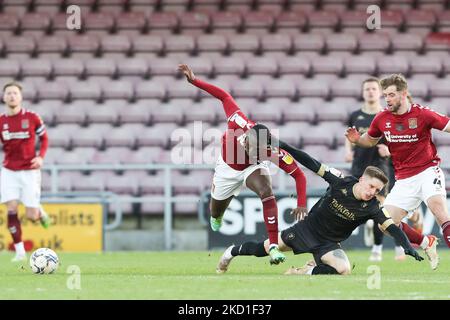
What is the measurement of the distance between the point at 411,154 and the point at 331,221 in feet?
3.19

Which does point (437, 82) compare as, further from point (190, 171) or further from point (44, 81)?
point (44, 81)

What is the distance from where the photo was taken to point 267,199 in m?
9.31

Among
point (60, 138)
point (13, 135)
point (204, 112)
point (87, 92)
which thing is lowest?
point (60, 138)

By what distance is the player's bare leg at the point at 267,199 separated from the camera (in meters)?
9.12

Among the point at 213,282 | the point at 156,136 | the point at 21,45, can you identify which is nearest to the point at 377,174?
the point at 213,282

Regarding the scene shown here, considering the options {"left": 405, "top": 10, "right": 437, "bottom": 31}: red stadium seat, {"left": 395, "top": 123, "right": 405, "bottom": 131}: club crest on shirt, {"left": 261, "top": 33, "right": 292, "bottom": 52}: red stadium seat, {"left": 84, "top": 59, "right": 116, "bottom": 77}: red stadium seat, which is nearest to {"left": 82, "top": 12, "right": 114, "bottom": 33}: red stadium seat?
{"left": 84, "top": 59, "right": 116, "bottom": 77}: red stadium seat

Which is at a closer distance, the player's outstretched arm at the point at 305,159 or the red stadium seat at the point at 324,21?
the player's outstretched arm at the point at 305,159

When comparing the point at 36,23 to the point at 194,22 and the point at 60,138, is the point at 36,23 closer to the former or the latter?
the point at 194,22

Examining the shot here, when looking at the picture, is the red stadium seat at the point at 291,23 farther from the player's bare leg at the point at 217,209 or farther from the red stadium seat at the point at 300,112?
the player's bare leg at the point at 217,209

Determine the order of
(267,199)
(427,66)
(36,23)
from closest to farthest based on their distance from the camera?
1. (267,199)
2. (427,66)
3. (36,23)

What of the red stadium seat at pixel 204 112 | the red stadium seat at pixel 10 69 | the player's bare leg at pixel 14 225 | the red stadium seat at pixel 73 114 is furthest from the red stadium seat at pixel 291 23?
the player's bare leg at pixel 14 225

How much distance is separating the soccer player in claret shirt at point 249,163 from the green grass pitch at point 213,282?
0.61 m

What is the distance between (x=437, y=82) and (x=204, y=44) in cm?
388

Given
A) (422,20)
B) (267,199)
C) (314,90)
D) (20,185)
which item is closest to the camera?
(267,199)
